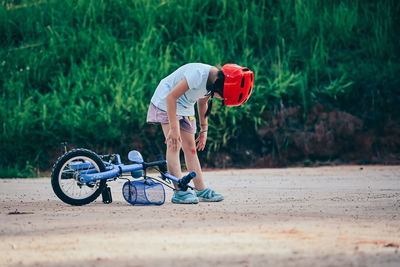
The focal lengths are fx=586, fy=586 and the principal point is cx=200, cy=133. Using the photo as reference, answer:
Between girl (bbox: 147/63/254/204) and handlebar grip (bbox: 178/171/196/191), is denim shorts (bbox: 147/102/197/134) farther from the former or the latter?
handlebar grip (bbox: 178/171/196/191)

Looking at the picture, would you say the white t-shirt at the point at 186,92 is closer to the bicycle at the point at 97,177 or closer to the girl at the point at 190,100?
the girl at the point at 190,100

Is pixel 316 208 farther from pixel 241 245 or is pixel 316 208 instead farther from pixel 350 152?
pixel 350 152

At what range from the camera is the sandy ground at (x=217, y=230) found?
2.78 m

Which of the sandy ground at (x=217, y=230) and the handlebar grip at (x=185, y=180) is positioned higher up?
→ the handlebar grip at (x=185, y=180)

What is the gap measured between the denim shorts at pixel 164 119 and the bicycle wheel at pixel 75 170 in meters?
0.59

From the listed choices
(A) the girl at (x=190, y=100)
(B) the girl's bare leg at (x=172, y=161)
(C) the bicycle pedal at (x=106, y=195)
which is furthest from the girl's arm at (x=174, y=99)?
(C) the bicycle pedal at (x=106, y=195)

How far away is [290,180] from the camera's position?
7000mm

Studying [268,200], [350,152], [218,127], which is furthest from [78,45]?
[268,200]

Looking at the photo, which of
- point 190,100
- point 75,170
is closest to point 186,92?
point 190,100

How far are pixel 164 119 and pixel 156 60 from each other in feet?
17.0

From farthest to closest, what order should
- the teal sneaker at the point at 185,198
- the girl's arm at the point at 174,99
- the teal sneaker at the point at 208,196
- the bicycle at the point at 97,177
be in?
1. the teal sneaker at the point at 208,196
2. the teal sneaker at the point at 185,198
3. the bicycle at the point at 97,177
4. the girl's arm at the point at 174,99

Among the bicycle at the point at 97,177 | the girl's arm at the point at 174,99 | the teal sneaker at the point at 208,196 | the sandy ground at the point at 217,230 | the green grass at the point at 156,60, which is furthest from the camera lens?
the green grass at the point at 156,60

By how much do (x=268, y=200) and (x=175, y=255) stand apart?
2.44 m

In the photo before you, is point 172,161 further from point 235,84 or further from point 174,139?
point 235,84
